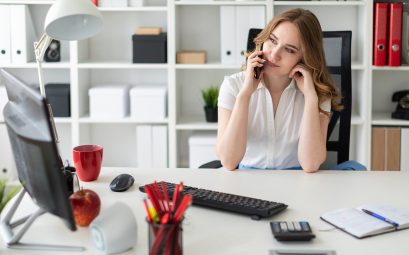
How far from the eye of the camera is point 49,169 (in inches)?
53.3

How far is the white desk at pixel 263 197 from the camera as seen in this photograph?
154cm

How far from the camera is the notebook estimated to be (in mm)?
1614

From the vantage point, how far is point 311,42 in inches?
92.4

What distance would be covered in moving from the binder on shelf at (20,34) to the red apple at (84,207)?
2.43 metres

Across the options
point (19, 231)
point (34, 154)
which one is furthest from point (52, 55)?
point (34, 154)

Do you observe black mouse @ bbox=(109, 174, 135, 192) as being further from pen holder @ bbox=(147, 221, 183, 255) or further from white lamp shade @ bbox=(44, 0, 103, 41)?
pen holder @ bbox=(147, 221, 183, 255)

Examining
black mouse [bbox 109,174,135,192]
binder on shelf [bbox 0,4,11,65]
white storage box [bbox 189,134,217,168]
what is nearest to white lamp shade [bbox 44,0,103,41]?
black mouse [bbox 109,174,135,192]

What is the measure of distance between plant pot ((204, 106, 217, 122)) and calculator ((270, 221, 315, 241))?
7.41 feet

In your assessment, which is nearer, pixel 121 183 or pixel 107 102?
pixel 121 183

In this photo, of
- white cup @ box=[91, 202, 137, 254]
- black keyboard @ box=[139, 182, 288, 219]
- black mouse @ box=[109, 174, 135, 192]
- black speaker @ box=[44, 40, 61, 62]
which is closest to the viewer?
white cup @ box=[91, 202, 137, 254]

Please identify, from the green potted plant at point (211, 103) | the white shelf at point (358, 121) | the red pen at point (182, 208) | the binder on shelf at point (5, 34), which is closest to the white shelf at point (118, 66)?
the green potted plant at point (211, 103)

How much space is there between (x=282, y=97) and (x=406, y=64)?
1652 millimetres

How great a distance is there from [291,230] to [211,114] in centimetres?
233

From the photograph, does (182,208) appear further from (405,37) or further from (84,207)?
(405,37)
